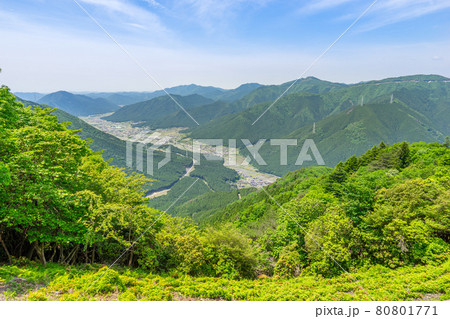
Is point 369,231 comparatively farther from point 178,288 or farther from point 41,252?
point 41,252

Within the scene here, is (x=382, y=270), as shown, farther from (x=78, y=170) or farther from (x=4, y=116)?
(x=4, y=116)

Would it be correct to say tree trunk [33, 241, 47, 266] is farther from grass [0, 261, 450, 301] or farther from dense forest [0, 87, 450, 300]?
grass [0, 261, 450, 301]

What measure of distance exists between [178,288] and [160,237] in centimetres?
506

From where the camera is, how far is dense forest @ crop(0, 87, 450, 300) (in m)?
10.8

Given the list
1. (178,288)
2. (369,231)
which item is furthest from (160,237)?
(369,231)

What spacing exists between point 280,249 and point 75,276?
531 inches

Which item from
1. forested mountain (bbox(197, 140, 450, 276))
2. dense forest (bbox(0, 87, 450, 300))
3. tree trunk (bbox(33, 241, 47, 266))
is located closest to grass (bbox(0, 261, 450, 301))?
dense forest (bbox(0, 87, 450, 300))

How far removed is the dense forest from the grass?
0.07m

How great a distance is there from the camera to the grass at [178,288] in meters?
9.37

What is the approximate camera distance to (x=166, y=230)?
54.0 ft

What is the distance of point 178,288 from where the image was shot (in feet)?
34.6

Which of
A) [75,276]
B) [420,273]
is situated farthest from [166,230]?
[420,273]
